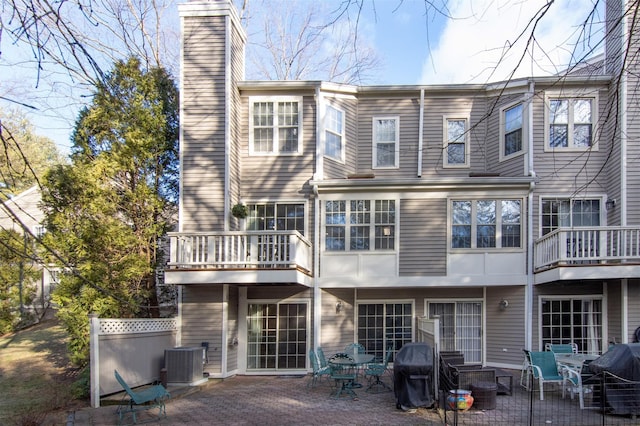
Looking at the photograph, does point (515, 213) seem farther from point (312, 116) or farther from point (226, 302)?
point (226, 302)

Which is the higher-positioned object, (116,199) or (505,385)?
(116,199)

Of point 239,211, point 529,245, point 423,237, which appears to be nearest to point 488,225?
point 529,245

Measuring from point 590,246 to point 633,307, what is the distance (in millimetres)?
2052

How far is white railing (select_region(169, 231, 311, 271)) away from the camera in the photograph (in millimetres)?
11203

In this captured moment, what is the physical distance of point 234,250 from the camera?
11.6 metres

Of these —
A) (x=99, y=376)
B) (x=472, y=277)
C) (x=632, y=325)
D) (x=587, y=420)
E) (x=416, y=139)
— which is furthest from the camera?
(x=416, y=139)

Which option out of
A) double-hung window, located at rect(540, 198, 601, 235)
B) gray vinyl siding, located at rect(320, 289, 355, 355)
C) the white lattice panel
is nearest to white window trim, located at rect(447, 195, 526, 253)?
double-hung window, located at rect(540, 198, 601, 235)

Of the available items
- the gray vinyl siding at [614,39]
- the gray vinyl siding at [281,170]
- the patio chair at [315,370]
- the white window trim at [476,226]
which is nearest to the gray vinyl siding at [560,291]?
the white window trim at [476,226]

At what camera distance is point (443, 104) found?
13742 mm

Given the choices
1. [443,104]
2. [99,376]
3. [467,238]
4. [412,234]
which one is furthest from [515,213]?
[99,376]

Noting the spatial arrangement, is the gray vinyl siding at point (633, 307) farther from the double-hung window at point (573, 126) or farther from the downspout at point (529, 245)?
the double-hung window at point (573, 126)

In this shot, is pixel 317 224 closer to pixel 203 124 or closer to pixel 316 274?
pixel 316 274

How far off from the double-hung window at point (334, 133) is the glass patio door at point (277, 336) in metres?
4.32

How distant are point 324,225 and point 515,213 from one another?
5.11 m
